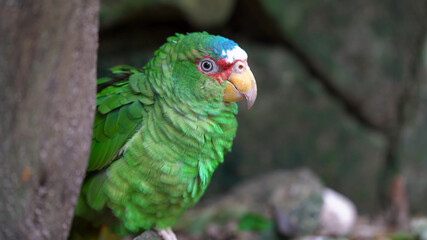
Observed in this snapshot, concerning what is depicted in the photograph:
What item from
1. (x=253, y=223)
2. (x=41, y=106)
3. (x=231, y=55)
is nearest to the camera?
(x=41, y=106)

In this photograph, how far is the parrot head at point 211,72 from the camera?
206 centimetres

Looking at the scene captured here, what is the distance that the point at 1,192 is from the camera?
1.59m

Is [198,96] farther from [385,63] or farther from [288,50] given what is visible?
[385,63]

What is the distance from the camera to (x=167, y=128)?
2066 millimetres

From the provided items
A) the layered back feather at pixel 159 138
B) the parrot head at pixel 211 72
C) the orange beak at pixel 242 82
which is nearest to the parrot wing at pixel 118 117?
the layered back feather at pixel 159 138

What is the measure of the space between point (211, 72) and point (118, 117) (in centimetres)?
48

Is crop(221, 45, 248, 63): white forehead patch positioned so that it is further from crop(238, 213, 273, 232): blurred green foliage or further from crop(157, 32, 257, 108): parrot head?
crop(238, 213, 273, 232): blurred green foliage

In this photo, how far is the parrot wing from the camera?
2.12 metres

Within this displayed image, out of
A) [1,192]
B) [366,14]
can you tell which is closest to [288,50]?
[366,14]

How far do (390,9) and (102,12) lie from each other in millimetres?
2537

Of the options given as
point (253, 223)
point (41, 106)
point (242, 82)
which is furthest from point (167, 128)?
point (253, 223)

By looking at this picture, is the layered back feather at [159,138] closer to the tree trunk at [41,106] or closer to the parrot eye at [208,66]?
the parrot eye at [208,66]

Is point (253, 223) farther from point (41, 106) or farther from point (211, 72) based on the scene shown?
point (41, 106)

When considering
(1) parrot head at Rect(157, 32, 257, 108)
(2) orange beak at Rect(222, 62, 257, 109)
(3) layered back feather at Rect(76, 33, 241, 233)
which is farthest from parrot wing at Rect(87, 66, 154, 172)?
(2) orange beak at Rect(222, 62, 257, 109)
